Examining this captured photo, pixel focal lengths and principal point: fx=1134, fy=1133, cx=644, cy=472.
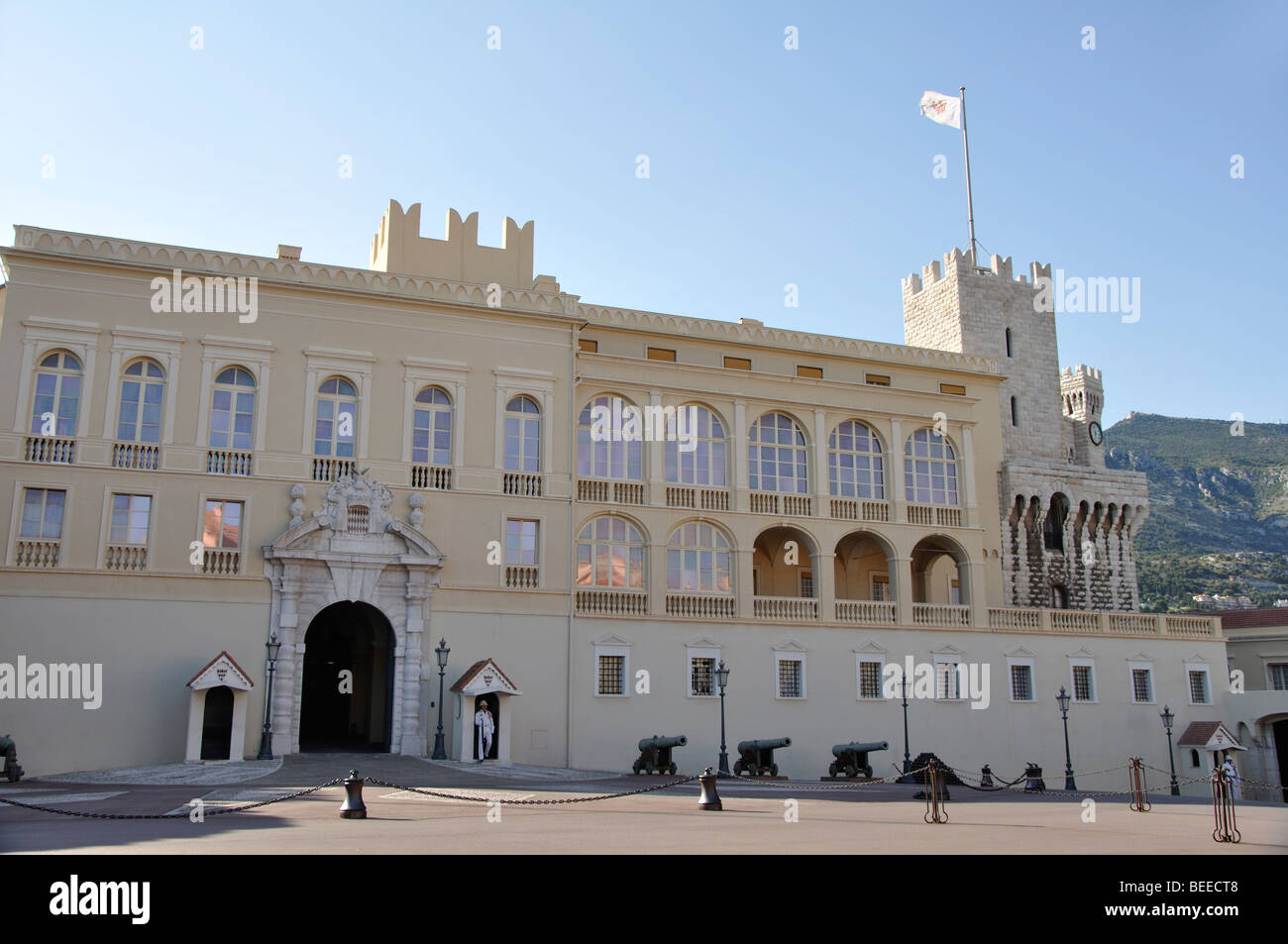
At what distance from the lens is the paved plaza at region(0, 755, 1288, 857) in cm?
1335

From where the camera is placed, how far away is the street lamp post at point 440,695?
2916 centimetres

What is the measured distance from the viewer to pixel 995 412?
42781mm

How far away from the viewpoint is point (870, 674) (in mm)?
36688

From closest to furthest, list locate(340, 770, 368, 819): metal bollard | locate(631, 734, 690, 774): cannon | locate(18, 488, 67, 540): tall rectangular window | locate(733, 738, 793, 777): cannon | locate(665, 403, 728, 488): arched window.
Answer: locate(340, 770, 368, 819): metal bollard < locate(18, 488, 67, 540): tall rectangular window < locate(631, 734, 690, 774): cannon < locate(733, 738, 793, 777): cannon < locate(665, 403, 728, 488): arched window

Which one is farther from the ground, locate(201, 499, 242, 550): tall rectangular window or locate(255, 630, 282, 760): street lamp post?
locate(201, 499, 242, 550): tall rectangular window

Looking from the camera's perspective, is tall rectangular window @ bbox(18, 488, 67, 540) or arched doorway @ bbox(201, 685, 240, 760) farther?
arched doorway @ bbox(201, 685, 240, 760)

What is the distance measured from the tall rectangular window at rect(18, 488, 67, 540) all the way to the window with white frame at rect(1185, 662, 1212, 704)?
123 feet

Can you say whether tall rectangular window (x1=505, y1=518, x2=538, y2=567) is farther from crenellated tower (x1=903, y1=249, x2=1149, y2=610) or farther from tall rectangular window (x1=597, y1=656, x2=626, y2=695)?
crenellated tower (x1=903, y1=249, x2=1149, y2=610)

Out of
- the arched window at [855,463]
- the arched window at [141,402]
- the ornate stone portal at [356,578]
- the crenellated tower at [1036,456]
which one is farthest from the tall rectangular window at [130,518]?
the crenellated tower at [1036,456]

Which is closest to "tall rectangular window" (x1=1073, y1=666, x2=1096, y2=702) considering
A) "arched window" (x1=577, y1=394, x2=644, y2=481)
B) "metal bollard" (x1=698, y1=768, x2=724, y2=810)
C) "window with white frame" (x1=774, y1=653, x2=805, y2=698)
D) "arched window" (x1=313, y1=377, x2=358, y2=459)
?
"window with white frame" (x1=774, y1=653, x2=805, y2=698)

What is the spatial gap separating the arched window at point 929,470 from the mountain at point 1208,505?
61378mm

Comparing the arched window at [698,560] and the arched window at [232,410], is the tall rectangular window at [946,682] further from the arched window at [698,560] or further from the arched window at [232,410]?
the arched window at [232,410]
